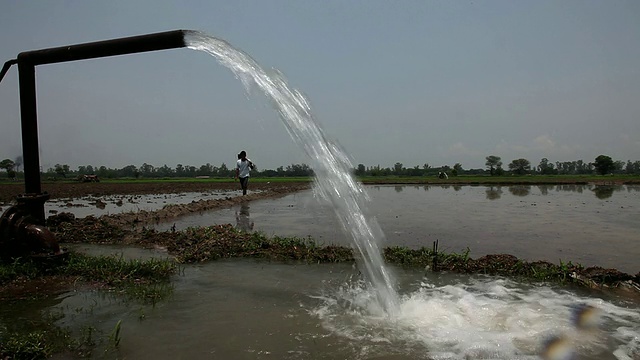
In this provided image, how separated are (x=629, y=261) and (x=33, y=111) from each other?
32.2 feet

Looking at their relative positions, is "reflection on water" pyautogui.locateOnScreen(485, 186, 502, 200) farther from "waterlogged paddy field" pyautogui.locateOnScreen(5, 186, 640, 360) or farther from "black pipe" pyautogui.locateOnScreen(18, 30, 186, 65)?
"black pipe" pyautogui.locateOnScreen(18, 30, 186, 65)

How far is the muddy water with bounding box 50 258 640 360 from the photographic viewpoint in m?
3.28

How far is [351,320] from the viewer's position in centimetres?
401

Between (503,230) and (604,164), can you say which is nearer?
(503,230)

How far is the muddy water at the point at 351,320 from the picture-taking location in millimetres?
3279

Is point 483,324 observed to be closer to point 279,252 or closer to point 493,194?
point 279,252

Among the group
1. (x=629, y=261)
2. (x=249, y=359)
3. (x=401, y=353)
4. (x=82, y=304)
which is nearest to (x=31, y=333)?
(x=82, y=304)

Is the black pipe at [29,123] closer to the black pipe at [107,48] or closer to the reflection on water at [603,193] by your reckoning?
the black pipe at [107,48]

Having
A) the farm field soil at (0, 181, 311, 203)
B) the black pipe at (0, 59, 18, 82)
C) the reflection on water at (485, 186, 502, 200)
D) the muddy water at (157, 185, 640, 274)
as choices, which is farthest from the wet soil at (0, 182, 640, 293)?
the reflection on water at (485, 186, 502, 200)

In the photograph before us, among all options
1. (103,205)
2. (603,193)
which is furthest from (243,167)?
(603,193)

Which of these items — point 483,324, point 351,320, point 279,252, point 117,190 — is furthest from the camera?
point 117,190

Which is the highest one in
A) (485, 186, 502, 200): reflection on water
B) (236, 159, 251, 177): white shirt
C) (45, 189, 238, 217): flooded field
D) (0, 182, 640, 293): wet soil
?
(236, 159, 251, 177): white shirt

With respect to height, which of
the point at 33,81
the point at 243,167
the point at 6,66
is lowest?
the point at 243,167

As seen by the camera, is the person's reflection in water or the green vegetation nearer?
the green vegetation
